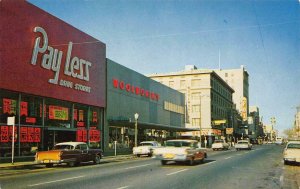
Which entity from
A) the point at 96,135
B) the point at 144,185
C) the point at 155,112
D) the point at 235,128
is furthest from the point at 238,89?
the point at 144,185

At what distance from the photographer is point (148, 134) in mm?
49125

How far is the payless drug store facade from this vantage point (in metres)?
24.2

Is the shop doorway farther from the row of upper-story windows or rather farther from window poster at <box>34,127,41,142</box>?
the row of upper-story windows

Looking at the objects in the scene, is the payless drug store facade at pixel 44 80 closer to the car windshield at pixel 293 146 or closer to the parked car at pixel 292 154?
the parked car at pixel 292 154

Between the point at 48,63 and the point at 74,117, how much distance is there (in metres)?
5.95

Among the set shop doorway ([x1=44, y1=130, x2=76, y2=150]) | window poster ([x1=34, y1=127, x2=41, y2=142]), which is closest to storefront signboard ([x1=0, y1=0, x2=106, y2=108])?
window poster ([x1=34, y1=127, x2=41, y2=142])

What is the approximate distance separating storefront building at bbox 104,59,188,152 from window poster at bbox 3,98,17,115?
12.2m

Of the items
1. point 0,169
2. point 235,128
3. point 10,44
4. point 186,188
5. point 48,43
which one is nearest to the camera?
point 186,188

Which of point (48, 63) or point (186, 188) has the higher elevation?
point (48, 63)

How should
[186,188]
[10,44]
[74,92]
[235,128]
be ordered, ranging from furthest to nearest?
[235,128] < [74,92] < [10,44] < [186,188]

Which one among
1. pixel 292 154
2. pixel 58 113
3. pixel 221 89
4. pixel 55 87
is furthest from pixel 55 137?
pixel 221 89

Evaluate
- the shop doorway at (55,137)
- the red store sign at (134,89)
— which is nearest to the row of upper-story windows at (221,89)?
the red store sign at (134,89)

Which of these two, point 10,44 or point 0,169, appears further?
point 10,44

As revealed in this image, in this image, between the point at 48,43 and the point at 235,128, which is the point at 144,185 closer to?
the point at 48,43
